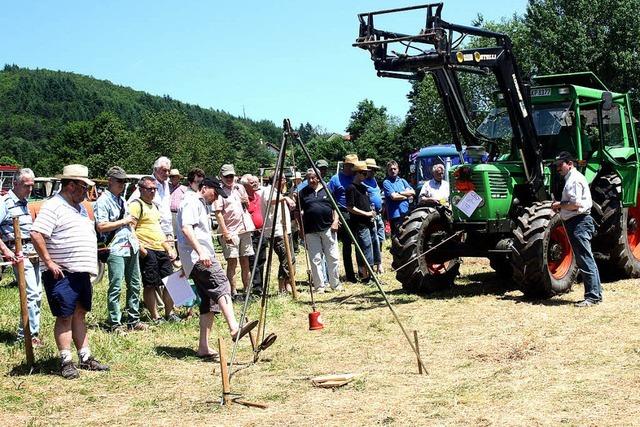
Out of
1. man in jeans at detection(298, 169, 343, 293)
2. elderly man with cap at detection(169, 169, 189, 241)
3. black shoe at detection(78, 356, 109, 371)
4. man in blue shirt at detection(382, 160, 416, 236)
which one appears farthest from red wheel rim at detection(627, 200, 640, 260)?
black shoe at detection(78, 356, 109, 371)

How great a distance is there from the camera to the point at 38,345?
7.96m

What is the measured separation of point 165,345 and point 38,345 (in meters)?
1.25

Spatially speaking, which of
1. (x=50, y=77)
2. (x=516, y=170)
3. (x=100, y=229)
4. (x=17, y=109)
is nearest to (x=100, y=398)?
(x=100, y=229)

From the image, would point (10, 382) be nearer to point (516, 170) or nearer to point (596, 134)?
point (516, 170)

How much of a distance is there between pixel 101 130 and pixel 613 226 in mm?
80658

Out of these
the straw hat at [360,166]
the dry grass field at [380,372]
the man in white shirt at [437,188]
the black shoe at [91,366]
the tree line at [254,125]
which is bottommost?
the dry grass field at [380,372]

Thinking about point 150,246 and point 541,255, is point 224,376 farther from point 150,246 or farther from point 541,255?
point 541,255

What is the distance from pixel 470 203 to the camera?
10.0 metres

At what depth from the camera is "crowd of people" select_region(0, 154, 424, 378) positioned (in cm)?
690

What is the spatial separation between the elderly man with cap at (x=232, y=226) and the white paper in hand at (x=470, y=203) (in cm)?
287

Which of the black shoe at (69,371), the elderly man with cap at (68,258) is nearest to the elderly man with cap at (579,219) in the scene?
the elderly man with cap at (68,258)

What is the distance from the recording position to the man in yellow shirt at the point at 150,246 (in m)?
9.08

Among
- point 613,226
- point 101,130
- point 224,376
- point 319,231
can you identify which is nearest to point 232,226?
point 319,231

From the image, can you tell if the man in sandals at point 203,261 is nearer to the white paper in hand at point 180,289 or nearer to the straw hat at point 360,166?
the white paper in hand at point 180,289
